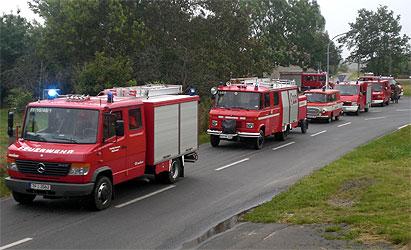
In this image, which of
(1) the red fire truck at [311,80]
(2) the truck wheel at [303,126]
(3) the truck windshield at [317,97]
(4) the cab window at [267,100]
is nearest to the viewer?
(4) the cab window at [267,100]

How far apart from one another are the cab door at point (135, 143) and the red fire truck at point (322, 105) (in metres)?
22.2

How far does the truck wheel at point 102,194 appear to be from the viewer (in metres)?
11.5

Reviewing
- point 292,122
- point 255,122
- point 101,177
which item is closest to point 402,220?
point 101,177

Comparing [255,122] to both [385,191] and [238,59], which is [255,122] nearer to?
[385,191]

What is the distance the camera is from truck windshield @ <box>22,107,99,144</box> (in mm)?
11562

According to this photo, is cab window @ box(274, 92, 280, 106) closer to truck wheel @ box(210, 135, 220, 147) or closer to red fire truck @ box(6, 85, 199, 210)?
truck wheel @ box(210, 135, 220, 147)

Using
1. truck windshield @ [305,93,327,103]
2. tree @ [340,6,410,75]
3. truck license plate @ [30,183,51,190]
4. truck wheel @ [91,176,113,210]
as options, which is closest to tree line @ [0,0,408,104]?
truck windshield @ [305,93,327,103]

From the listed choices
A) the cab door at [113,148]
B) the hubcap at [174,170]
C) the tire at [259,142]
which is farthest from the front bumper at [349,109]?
the cab door at [113,148]

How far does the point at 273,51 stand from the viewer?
246 ft

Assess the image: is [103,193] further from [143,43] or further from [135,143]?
[143,43]

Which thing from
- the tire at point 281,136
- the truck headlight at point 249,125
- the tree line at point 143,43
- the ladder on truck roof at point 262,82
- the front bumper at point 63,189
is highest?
the tree line at point 143,43

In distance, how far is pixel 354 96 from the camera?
39.8m

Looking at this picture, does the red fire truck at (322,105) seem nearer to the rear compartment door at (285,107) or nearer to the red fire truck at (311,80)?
the rear compartment door at (285,107)

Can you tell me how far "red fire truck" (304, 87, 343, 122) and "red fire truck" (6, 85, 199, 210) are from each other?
70.2ft
